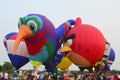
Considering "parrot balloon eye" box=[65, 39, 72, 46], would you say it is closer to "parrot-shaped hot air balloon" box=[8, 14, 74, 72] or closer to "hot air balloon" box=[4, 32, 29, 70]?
"parrot-shaped hot air balloon" box=[8, 14, 74, 72]

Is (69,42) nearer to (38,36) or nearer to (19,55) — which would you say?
(38,36)

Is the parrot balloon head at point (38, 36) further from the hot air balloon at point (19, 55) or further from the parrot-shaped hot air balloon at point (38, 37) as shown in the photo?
the hot air balloon at point (19, 55)

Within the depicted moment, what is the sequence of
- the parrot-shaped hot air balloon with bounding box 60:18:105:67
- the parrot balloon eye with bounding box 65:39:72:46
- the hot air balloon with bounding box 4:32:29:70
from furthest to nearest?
the hot air balloon with bounding box 4:32:29:70, the parrot balloon eye with bounding box 65:39:72:46, the parrot-shaped hot air balloon with bounding box 60:18:105:67

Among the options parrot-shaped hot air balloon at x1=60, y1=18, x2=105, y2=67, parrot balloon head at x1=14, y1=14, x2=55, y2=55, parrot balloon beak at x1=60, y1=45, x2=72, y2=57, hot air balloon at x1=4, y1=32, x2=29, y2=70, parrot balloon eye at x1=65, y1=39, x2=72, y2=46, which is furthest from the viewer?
hot air balloon at x1=4, y1=32, x2=29, y2=70

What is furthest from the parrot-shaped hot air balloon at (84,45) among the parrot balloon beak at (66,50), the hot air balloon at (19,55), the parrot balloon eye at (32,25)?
the hot air balloon at (19,55)

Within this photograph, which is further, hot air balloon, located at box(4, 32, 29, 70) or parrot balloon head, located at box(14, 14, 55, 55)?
hot air balloon, located at box(4, 32, 29, 70)

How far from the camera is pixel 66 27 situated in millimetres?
24578

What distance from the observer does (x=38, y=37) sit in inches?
878

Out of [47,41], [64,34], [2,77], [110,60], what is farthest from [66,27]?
[110,60]

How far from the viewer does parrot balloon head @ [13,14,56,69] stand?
2195cm

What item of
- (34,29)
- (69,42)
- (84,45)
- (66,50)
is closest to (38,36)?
(34,29)

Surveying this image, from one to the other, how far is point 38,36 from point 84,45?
313 centimetres

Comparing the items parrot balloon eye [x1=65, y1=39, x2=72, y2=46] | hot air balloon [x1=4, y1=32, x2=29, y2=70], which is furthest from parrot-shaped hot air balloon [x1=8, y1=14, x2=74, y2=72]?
hot air balloon [x1=4, y1=32, x2=29, y2=70]

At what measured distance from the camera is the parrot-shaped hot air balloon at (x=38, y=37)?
2194 cm
